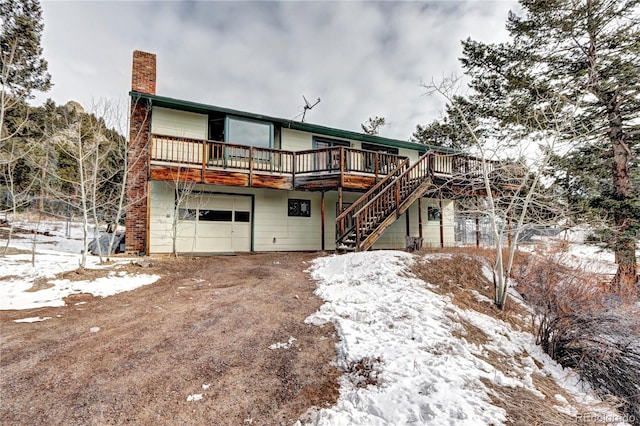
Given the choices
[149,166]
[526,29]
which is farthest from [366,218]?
[526,29]

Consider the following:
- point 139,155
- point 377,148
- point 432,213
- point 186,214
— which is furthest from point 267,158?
point 432,213

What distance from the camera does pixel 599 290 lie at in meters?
6.06

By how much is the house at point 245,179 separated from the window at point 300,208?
5cm

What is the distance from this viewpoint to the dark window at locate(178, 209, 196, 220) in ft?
34.4

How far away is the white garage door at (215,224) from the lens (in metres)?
10.6

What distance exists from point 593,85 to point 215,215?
1297cm

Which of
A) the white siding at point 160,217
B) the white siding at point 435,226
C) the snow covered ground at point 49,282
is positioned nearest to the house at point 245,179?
the white siding at point 160,217

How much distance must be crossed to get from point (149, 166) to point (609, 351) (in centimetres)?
1182

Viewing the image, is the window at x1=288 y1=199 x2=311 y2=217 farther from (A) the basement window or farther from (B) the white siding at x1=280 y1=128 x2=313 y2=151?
(B) the white siding at x1=280 y1=128 x2=313 y2=151

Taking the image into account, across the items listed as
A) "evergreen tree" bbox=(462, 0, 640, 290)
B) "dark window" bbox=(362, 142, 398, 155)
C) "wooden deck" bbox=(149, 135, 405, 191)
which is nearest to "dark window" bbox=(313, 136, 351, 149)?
"dark window" bbox=(362, 142, 398, 155)

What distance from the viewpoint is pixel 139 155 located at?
994 cm

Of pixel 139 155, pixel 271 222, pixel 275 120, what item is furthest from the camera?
pixel 271 222

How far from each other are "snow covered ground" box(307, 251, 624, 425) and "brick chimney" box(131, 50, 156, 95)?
9.75 metres

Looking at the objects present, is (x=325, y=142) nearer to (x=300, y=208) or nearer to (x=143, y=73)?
(x=300, y=208)
